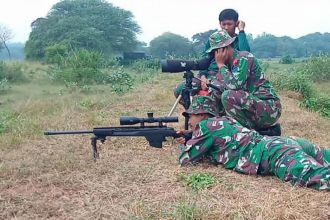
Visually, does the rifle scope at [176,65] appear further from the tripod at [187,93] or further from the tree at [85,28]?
the tree at [85,28]

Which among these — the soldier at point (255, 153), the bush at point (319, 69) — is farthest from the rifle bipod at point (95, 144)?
the bush at point (319, 69)

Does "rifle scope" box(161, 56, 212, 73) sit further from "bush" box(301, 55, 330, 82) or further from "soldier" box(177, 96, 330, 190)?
"bush" box(301, 55, 330, 82)

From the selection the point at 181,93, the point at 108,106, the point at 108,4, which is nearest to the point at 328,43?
the point at 108,4

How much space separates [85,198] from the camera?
10.3 ft

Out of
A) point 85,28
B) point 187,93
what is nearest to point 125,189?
point 187,93

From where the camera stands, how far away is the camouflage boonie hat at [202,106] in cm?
407

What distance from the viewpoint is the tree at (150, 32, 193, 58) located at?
24766mm

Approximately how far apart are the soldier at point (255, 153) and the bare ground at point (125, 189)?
0.25ft

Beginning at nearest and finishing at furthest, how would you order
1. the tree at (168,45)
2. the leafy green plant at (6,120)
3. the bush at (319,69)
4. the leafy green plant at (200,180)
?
the leafy green plant at (200,180)
the leafy green plant at (6,120)
the bush at (319,69)
the tree at (168,45)

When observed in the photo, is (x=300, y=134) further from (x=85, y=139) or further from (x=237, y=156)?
(x=85, y=139)

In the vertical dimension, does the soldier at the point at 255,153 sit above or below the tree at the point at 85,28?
below

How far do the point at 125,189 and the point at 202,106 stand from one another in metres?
1.20

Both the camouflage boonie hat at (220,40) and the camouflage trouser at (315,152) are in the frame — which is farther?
the camouflage boonie hat at (220,40)

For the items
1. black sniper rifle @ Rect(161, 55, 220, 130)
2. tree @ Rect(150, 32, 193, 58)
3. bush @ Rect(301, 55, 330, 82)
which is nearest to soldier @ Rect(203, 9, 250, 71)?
black sniper rifle @ Rect(161, 55, 220, 130)
